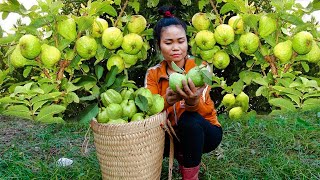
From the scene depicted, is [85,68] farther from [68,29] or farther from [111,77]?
[111,77]

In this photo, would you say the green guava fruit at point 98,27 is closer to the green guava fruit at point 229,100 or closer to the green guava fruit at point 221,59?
the green guava fruit at point 221,59

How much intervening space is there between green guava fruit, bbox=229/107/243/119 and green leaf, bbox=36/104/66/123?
165 centimetres

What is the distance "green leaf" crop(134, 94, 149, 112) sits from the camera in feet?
8.08

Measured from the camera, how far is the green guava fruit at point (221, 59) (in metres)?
4.65

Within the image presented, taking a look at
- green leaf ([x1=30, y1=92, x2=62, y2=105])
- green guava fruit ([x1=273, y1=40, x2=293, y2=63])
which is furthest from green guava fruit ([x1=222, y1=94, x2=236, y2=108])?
green leaf ([x1=30, y1=92, x2=62, y2=105])

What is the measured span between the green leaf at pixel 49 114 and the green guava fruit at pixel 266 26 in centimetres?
209

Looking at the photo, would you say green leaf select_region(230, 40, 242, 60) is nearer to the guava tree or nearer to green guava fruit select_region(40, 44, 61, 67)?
the guava tree

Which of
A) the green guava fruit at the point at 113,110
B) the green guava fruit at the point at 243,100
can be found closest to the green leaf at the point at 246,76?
the green guava fruit at the point at 243,100

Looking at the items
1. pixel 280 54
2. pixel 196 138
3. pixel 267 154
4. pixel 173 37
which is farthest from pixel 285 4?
pixel 196 138

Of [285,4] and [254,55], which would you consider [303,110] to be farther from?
[285,4]

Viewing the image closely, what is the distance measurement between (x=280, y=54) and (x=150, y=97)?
2566 mm

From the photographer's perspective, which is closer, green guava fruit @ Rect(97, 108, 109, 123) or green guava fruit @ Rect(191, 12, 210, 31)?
green guava fruit @ Rect(97, 108, 109, 123)

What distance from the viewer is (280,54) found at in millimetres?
4750

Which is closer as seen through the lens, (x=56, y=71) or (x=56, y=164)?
(x=56, y=164)
